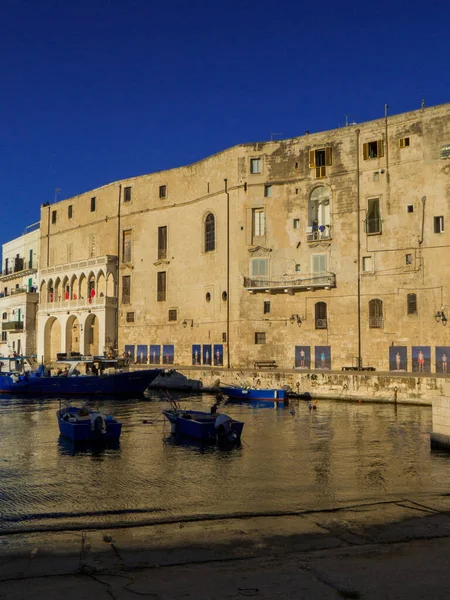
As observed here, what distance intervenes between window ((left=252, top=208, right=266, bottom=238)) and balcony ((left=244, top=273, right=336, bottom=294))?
3434 mm

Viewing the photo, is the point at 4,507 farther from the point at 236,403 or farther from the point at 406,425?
the point at 236,403

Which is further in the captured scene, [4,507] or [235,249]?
[235,249]

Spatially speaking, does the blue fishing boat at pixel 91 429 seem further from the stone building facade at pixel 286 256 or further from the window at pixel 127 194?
the window at pixel 127 194

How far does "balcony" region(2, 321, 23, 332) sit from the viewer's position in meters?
66.5

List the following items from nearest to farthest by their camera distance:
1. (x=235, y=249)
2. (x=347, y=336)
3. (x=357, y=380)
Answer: (x=357, y=380) < (x=347, y=336) < (x=235, y=249)

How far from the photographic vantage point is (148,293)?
55438mm

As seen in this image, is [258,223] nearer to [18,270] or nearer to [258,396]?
[258,396]

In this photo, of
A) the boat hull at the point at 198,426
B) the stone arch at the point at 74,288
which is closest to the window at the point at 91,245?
the stone arch at the point at 74,288

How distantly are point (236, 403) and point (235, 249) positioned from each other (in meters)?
12.9

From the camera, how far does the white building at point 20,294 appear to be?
6625 cm

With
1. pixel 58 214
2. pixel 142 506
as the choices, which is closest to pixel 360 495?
pixel 142 506

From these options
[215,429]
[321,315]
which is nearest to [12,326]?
[321,315]

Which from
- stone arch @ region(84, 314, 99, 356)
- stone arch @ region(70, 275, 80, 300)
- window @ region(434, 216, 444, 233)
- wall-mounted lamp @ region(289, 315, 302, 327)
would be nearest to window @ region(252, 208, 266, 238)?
wall-mounted lamp @ region(289, 315, 302, 327)

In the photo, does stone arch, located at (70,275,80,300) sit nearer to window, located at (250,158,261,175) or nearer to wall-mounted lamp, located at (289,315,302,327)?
window, located at (250,158,261,175)
